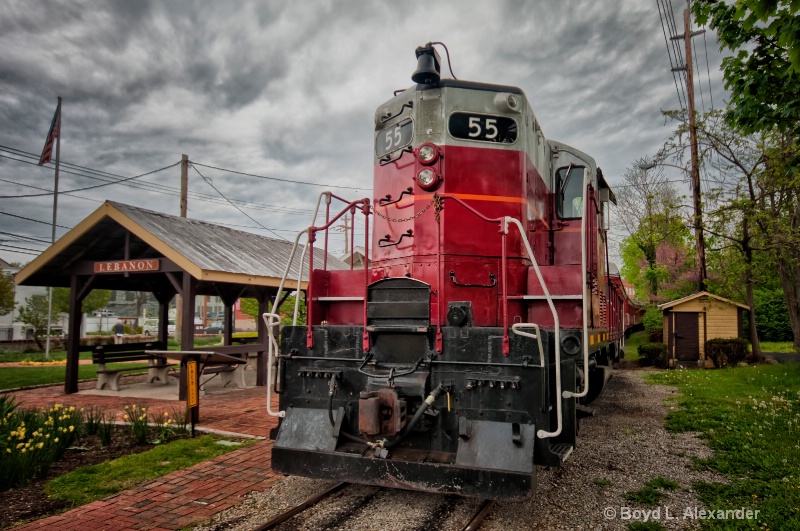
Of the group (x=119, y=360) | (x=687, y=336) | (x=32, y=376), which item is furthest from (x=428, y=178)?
(x=687, y=336)

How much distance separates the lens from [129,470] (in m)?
5.20

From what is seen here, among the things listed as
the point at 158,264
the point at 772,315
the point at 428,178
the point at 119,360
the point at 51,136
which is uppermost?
the point at 51,136

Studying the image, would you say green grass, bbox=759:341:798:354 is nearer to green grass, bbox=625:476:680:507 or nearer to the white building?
green grass, bbox=625:476:680:507

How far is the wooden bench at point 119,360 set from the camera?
10594 mm

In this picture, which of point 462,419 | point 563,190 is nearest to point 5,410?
point 462,419

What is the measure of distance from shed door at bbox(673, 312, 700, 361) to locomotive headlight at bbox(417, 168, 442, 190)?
14.1 metres

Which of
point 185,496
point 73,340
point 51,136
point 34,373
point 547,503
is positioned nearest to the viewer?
point 547,503

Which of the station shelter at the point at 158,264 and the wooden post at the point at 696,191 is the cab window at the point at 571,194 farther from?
the wooden post at the point at 696,191

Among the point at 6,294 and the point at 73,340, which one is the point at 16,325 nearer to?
the point at 6,294

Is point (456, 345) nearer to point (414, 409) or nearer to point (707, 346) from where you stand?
point (414, 409)

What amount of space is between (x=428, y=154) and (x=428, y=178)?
225mm

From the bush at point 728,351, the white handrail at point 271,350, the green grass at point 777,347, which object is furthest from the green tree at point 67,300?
the green grass at point 777,347

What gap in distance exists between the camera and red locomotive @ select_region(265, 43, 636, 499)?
142 inches

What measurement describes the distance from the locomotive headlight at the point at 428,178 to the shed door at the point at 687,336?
14.1m
